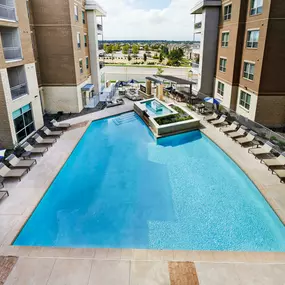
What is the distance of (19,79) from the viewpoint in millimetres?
19094

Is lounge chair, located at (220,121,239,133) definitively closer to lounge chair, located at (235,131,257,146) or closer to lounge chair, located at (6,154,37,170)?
lounge chair, located at (235,131,257,146)

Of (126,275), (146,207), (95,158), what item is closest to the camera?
(126,275)

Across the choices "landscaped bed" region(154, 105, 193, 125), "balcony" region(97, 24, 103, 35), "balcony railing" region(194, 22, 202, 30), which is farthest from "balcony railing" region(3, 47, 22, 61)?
"balcony railing" region(194, 22, 202, 30)

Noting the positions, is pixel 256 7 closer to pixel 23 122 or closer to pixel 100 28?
pixel 23 122

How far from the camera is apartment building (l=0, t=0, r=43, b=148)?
53.0 feet

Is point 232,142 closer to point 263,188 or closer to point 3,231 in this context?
point 263,188

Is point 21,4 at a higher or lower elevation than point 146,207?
higher

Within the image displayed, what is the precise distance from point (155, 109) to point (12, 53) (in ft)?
47.8

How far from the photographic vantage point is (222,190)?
13352 millimetres

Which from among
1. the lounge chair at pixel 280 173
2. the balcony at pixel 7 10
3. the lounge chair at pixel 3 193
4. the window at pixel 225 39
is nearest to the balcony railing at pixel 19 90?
the balcony at pixel 7 10

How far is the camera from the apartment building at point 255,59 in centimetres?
1888

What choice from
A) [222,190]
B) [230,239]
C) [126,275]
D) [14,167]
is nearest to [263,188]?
[222,190]

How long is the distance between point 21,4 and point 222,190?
1852 centimetres

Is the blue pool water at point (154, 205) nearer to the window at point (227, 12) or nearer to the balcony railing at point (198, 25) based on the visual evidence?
the window at point (227, 12)
